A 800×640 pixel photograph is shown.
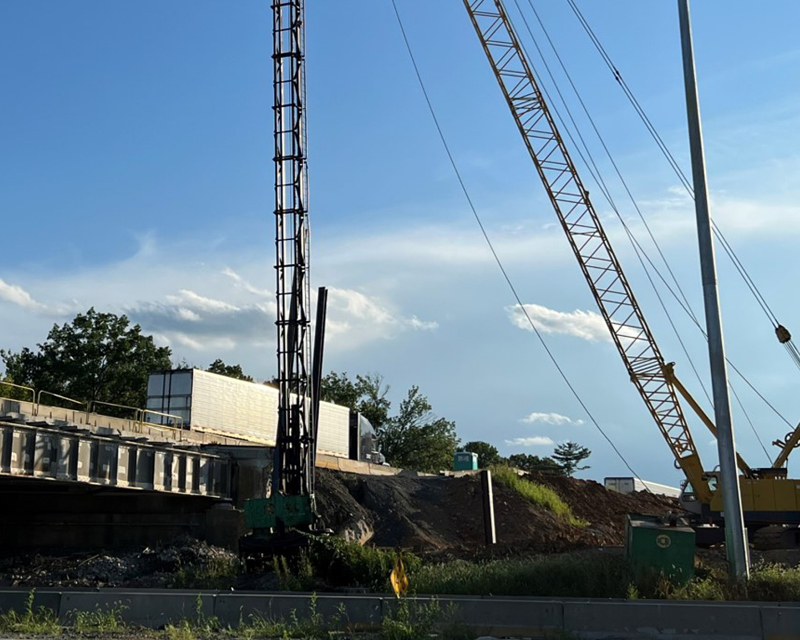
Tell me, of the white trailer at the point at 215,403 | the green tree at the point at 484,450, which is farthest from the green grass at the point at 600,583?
the green tree at the point at 484,450

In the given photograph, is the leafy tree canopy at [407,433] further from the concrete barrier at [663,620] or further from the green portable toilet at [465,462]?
the concrete barrier at [663,620]

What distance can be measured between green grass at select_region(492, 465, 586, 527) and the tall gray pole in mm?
29594

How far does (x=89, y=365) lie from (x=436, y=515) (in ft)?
123

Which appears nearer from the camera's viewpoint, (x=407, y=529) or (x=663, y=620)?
(x=663, y=620)

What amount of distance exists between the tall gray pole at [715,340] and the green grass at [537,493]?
29.6m

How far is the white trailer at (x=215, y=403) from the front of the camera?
1721 inches

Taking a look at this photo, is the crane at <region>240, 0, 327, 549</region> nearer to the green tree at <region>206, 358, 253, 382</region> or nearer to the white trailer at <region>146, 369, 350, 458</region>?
the white trailer at <region>146, 369, 350, 458</region>

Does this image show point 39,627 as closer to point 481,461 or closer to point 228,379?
point 228,379

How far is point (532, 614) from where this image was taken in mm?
14227

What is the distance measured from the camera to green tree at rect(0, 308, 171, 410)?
7125 centimetres

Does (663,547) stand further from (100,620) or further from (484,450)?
(484,450)

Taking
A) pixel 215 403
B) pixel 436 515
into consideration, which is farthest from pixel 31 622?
pixel 436 515

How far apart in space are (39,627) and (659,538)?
11836 millimetres

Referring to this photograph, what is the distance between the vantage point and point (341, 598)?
15.1 meters
